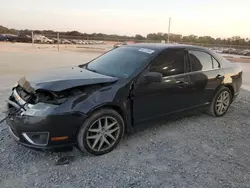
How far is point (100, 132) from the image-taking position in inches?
132

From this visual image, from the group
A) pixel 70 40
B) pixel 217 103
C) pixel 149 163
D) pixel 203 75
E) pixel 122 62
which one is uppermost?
pixel 70 40

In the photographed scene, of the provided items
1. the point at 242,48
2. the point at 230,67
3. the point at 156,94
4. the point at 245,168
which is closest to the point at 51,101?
the point at 156,94

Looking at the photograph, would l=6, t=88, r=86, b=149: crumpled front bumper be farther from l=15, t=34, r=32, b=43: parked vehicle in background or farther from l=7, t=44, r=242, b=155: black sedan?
l=15, t=34, r=32, b=43: parked vehicle in background

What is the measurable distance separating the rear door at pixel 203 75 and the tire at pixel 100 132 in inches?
63.3

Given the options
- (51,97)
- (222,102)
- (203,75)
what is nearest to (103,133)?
(51,97)

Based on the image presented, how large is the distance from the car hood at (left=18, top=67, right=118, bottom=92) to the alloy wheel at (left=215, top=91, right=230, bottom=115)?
2.54 m

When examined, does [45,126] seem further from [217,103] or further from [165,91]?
[217,103]

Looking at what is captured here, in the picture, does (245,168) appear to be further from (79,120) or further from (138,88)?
(79,120)

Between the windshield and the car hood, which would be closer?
the car hood

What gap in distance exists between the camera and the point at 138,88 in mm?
3596

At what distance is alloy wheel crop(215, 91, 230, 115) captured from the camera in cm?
506

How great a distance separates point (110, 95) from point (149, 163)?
1004 mm

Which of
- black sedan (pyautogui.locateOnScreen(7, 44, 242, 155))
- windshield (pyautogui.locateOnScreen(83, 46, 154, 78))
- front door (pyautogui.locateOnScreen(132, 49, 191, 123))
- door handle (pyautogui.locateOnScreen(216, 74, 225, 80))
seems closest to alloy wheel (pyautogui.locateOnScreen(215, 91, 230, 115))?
black sedan (pyautogui.locateOnScreen(7, 44, 242, 155))

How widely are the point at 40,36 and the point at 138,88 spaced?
3265 cm
